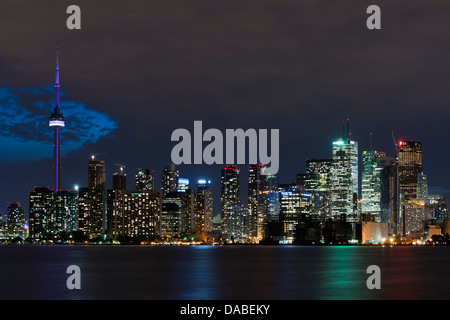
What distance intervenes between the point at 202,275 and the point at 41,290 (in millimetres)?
35249

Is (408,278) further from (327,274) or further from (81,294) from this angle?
(81,294)

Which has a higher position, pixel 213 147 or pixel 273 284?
pixel 213 147
